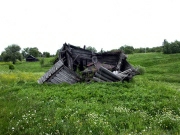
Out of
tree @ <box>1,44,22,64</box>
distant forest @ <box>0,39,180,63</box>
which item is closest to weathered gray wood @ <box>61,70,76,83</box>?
distant forest @ <box>0,39,180,63</box>

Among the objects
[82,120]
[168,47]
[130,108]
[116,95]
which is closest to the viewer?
[82,120]

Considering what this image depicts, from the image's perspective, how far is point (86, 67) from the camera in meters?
22.0

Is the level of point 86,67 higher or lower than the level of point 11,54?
lower

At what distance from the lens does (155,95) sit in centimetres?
1251

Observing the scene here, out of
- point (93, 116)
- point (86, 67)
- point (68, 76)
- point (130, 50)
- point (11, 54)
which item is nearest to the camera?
point (93, 116)

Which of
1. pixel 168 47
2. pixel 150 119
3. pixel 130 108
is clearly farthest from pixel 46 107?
pixel 168 47

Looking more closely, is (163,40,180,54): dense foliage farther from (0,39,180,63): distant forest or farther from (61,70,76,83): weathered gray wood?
(61,70,76,83): weathered gray wood

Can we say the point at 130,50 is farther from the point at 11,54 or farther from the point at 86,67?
the point at 86,67

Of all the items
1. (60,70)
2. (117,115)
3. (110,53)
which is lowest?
(117,115)

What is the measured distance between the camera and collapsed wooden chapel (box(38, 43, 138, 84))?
57.6 ft

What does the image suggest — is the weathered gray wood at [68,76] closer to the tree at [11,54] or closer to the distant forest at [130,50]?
the distant forest at [130,50]

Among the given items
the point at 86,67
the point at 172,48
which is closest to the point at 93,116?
the point at 86,67

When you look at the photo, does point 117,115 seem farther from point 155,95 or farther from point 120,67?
point 120,67

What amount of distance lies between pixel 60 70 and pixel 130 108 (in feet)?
32.7
